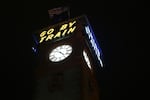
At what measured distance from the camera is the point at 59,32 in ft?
57.3

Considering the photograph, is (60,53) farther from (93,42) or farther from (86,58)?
(93,42)

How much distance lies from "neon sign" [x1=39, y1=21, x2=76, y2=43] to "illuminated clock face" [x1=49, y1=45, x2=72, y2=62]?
2.71ft

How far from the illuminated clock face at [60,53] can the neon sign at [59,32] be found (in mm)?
825

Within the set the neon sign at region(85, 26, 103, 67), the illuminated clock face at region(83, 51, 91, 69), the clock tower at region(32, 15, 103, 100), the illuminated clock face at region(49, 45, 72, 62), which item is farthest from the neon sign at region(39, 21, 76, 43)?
the illuminated clock face at region(83, 51, 91, 69)

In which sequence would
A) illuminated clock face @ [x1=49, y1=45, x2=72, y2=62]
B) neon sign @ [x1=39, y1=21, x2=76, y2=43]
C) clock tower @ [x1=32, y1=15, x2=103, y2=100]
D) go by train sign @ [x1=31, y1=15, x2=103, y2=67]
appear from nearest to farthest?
clock tower @ [x1=32, y1=15, x2=103, y2=100] < illuminated clock face @ [x1=49, y1=45, x2=72, y2=62] < go by train sign @ [x1=31, y1=15, x2=103, y2=67] < neon sign @ [x1=39, y1=21, x2=76, y2=43]

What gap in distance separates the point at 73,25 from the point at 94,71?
2450mm

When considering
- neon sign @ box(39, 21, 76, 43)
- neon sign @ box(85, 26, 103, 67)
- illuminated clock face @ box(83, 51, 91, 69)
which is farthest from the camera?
neon sign @ box(85, 26, 103, 67)

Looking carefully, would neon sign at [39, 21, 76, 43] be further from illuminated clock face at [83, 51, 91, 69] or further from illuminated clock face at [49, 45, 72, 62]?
illuminated clock face at [83, 51, 91, 69]

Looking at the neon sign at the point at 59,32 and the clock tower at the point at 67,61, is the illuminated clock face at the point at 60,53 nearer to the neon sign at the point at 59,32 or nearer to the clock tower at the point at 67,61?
the clock tower at the point at 67,61

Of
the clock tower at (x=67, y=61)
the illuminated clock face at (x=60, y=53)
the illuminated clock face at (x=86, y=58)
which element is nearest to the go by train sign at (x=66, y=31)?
the clock tower at (x=67, y=61)

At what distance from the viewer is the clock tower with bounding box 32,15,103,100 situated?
14352mm

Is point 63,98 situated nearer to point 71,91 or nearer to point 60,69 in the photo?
point 71,91

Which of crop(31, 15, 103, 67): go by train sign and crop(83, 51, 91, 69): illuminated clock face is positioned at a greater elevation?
crop(31, 15, 103, 67): go by train sign

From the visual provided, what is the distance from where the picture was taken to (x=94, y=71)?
1773 cm
